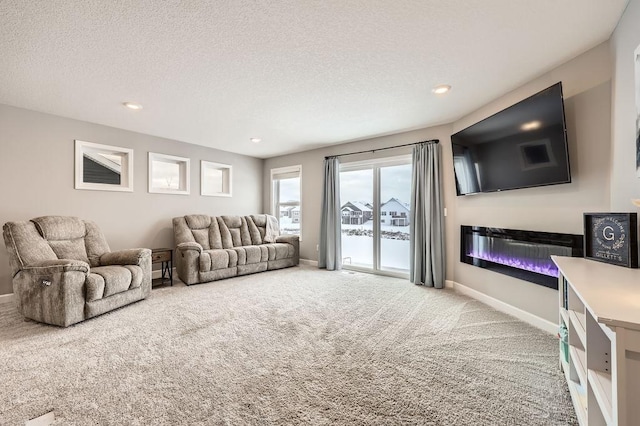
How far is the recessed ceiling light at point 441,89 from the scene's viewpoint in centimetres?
286

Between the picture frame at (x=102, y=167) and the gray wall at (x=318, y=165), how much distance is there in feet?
9.64

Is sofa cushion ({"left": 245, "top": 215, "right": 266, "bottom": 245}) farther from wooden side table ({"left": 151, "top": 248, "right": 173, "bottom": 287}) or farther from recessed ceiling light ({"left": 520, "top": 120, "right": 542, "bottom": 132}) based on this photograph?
A: recessed ceiling light ({"left": 520, "top": 120, "right": 542, "bottom": 132})

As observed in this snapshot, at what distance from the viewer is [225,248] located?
5105mm

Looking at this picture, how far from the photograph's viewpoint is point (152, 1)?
1.70 meters

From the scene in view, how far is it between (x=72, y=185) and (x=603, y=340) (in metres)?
5.73

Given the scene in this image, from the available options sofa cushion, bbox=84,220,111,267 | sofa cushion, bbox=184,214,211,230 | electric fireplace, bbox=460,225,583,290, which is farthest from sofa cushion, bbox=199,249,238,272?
electric fireplace, bbox=460,225,583,290

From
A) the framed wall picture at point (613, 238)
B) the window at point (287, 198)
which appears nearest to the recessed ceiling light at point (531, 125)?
the framed wall picture at point (613, 238)

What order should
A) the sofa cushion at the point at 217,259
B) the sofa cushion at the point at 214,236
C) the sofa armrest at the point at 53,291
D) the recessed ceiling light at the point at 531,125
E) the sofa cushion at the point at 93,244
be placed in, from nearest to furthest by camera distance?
the recessed ceiling light at the point at 531,125
the sofa armrest at the point at 53,291
the sofa cushion at the point at 93,244
the sofa cushion at the point at 217,259
the sofa cushion at the point at 214,236

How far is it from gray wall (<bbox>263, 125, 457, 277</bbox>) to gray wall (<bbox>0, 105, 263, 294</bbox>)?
1.62 m

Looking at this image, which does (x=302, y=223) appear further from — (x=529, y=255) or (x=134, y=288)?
(x=529, y=255)

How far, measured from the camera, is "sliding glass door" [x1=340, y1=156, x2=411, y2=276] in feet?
15.2

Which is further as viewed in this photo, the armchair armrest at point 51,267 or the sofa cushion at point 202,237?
the sofa cushion at point 202,237

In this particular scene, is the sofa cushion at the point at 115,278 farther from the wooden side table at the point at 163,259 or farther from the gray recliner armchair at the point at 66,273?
the wooden side table at the point at 163,259

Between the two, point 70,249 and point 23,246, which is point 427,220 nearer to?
point 70,249
